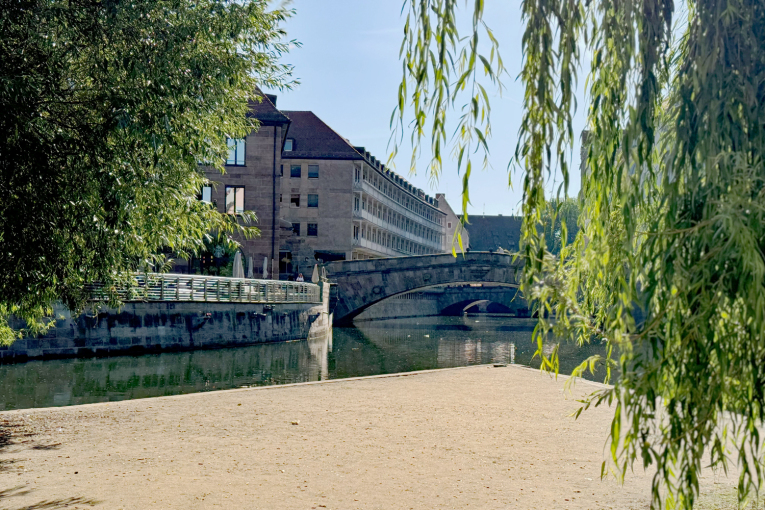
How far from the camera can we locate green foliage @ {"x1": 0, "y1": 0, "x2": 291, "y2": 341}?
802cm

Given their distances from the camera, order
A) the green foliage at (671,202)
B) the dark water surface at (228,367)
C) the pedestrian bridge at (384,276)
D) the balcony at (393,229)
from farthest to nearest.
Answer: the balcony at (393,229) → the pedestrian bridge at (384,276) → the dark water surface at (228,367) → the green foliage at (671,202)

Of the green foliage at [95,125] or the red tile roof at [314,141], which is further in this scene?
the red tile roof at [314,141]

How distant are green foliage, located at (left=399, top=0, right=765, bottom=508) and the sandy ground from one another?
927 mm

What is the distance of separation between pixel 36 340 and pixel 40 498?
18789mm

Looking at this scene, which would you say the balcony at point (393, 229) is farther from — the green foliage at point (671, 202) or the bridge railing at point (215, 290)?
the green foliage at point (671, 202)

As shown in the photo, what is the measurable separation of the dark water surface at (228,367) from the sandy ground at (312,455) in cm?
601

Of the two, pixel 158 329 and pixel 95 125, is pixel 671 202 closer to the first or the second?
pixel 95 125

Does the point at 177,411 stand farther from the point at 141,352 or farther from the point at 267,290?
the point at 267,290

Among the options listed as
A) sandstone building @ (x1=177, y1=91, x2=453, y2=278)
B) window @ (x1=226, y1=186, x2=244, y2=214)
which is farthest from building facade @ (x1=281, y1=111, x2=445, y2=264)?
window @ (x1=226, y1=186, x2=244, y2=214)

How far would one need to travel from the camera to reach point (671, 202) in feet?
12.7

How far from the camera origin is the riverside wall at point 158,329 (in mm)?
23781

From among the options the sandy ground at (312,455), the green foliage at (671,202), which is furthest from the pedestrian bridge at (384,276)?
the green foliage at (671,202)

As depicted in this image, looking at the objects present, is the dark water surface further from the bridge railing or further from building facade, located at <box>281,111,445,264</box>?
building facade, located at <box>281,111,445,264</box>

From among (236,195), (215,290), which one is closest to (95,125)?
(215,290)
